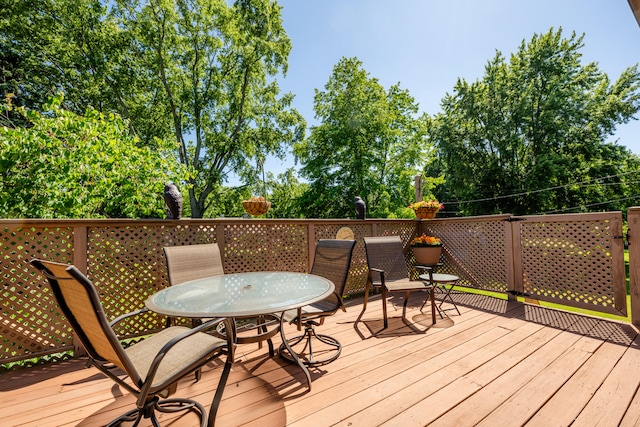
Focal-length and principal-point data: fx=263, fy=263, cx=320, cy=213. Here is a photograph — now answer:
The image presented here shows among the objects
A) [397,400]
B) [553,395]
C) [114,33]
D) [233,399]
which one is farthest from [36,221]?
[114,33]

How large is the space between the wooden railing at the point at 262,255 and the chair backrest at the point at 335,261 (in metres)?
1.14

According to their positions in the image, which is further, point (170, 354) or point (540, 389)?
point (540, 389)

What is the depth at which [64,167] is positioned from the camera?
3912 mm

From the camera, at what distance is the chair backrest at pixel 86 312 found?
1154 mm

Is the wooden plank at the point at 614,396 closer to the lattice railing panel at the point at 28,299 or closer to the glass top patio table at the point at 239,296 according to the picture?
the glass top patio table at the point at 239,296

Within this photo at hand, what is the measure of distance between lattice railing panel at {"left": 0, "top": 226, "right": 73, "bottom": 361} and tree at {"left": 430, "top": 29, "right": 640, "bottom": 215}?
17.8m

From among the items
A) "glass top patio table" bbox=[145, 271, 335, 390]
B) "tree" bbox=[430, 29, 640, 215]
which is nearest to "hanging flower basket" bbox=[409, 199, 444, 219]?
"glass top patio table" bbox=[145, 271, 335, 390]

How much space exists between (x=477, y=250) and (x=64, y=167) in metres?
6.77

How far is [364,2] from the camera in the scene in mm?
6852

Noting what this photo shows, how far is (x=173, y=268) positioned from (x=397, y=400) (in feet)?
7.26

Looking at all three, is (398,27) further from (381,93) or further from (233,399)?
(233,399)

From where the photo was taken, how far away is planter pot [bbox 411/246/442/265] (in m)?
4.89

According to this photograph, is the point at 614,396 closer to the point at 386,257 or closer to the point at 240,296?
the point at 386,257

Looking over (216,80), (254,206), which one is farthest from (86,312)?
(216,80)
